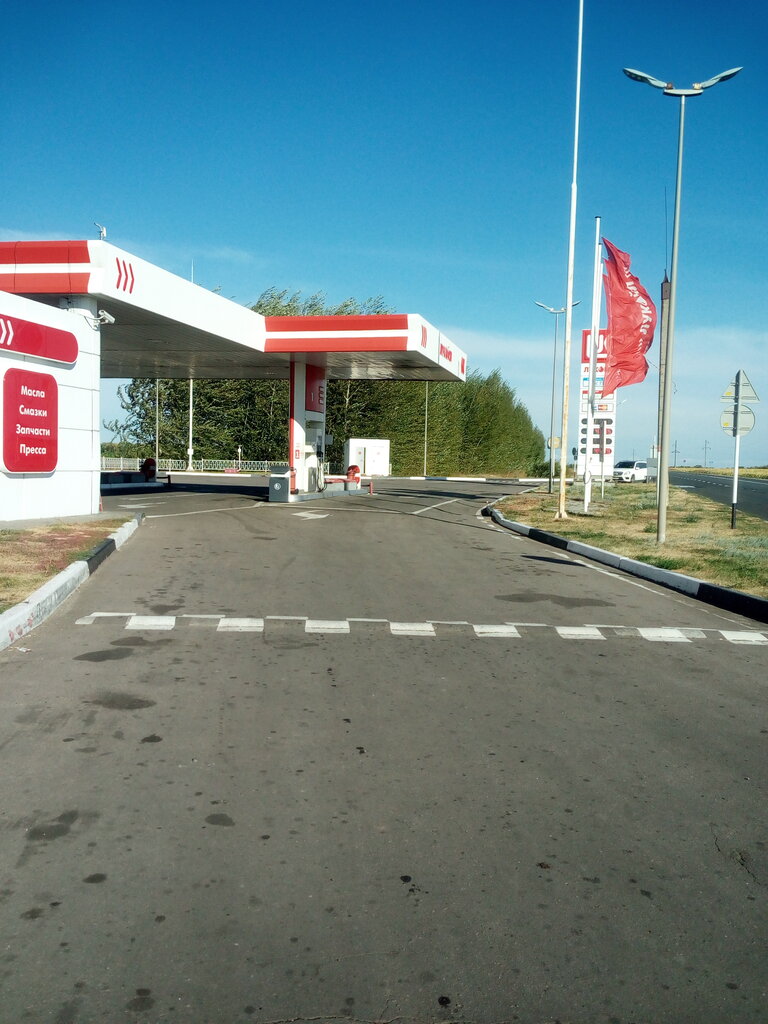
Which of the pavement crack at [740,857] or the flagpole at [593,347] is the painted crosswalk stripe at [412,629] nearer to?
the pavement crack at [740,857]

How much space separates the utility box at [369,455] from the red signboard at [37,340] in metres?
41.1

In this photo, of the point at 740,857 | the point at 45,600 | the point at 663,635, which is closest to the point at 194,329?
the point at 45,600

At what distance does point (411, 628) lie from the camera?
9.13 metres

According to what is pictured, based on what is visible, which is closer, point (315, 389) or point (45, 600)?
point (45, 600)

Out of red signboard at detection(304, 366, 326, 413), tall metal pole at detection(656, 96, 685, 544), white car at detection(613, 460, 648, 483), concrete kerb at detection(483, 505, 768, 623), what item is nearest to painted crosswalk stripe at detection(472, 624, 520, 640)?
concrete kerb at detection(483, 505, 768, 623)

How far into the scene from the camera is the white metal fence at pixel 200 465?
5972cm

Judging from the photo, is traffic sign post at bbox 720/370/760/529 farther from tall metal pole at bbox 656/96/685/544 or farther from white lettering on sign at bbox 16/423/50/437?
white lettering on sign at bbox 16/423/50/437

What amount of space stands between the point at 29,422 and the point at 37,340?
1.67 metres

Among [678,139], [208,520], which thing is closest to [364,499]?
[208,520]

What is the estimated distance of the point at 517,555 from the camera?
16.5 metres

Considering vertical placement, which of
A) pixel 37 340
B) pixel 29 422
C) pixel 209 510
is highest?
pixel 37 340

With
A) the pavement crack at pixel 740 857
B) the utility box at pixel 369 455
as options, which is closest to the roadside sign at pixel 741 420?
the pavement crack at pixel 740 857

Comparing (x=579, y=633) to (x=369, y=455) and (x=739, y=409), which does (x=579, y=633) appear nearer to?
(x=739, y=409)

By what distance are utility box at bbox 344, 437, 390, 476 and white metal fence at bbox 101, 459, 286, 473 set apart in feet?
15.6
